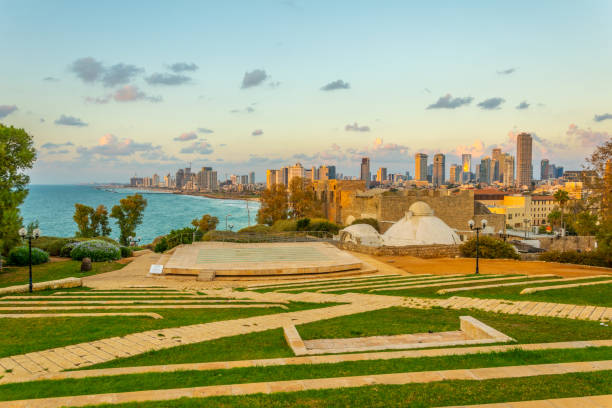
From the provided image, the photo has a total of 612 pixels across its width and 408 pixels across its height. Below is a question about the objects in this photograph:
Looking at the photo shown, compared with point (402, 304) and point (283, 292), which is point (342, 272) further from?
point (402, 304)

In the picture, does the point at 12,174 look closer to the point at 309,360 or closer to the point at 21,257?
the point at 21,257

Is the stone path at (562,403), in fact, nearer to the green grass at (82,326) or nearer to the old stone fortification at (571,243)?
the green grass at (82,326)

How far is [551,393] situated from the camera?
4.62 m

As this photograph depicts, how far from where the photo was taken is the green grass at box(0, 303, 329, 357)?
715 centimetres

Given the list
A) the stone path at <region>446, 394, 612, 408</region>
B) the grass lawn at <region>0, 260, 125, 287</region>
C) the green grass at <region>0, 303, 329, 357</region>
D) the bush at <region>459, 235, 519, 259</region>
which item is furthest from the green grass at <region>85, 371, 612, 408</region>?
the bush at <region>459, 235, 519, 259</region>

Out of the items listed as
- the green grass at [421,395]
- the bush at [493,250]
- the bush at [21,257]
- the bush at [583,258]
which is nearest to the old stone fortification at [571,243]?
the bush at [583,258]

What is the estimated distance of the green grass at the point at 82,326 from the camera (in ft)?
23.5

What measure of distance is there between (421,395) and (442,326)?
408 cm

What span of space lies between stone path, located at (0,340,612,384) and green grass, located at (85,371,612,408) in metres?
1.15

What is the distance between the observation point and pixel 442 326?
834cm

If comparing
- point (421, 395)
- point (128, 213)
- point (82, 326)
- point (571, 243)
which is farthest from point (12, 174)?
point (571, 243)

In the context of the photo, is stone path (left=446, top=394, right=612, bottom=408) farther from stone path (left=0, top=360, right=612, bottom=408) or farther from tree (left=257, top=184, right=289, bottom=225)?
tree (left=257, top=184, right=289, bottom=225)

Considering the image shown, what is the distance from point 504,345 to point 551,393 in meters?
1.94

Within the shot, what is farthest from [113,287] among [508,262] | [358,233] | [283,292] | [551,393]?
[358,233]
